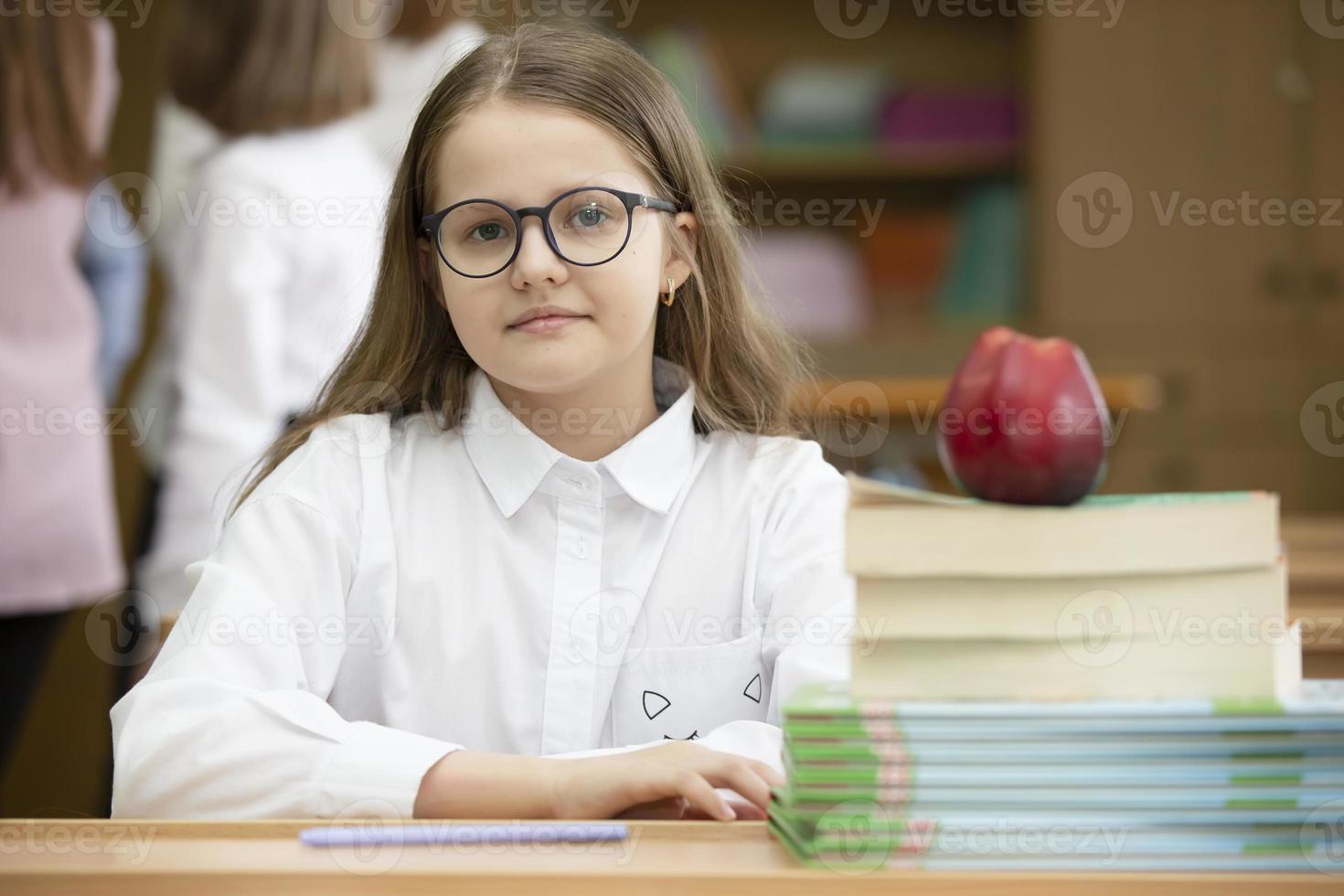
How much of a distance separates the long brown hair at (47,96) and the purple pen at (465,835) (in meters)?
1.51

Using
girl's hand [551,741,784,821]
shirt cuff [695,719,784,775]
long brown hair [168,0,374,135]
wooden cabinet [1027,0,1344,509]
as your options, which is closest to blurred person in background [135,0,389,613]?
long brown hair [168,0,374,135]

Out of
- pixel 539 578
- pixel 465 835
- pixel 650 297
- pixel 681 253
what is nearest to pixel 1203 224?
pixel 681 253

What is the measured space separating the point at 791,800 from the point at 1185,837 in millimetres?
196

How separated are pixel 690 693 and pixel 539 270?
0.40 m

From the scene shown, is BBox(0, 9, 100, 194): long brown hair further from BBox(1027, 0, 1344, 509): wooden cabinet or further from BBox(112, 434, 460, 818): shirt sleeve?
BBox(1027, 0, 1344, 509): wooden cabinet

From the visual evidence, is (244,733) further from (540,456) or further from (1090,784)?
(1090,784)

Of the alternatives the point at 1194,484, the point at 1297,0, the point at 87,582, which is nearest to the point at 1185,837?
the point at 87,582

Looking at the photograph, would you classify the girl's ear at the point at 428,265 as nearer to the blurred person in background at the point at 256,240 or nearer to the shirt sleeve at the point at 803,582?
the shirt sleeve at the point at 803,582

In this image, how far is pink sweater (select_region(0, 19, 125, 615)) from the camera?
1989 mm

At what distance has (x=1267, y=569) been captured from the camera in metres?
0.73

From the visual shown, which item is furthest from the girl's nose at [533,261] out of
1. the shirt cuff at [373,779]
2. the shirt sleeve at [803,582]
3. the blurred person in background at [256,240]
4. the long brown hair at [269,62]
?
the long brown hair at [269,62]

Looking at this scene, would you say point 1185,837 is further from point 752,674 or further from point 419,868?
point 752,674

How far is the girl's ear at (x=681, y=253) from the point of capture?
1.40m

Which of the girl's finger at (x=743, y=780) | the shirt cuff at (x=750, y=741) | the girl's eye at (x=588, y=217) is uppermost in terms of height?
the girl's eye at (x=588, y=217)
